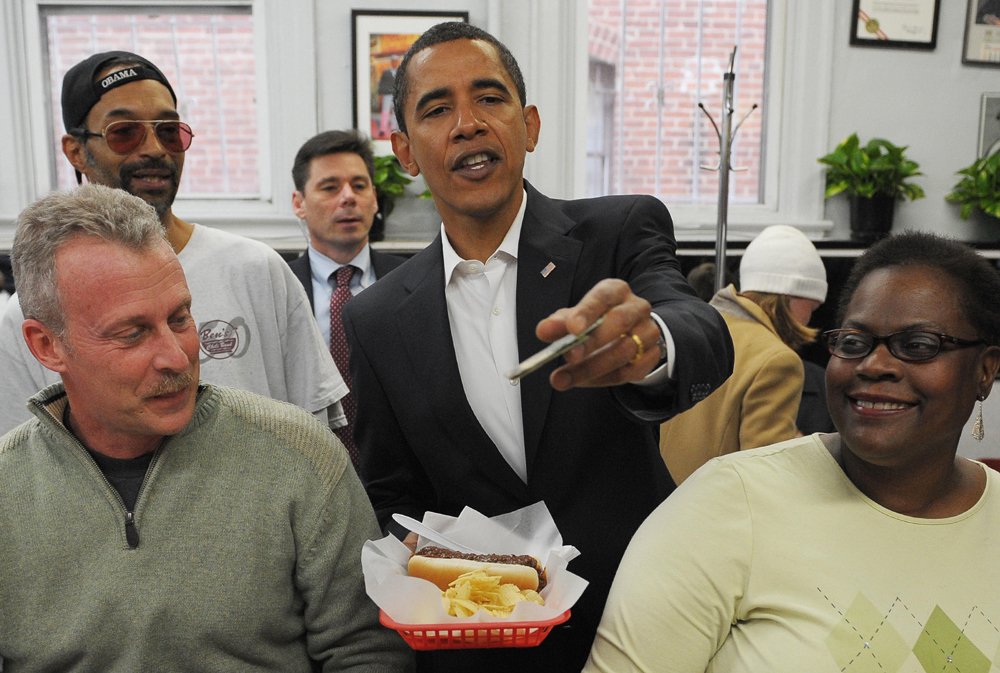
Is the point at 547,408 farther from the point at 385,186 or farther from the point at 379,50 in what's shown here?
the point at 379,50

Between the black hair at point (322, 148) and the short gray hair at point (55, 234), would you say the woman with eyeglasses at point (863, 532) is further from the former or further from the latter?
the black hair at point (322, 148)

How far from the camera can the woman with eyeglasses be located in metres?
1.26

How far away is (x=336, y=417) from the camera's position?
91.1 inches

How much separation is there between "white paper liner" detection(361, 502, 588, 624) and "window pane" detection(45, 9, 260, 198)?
3927mm

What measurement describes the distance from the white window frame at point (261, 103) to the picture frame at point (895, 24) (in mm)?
3174

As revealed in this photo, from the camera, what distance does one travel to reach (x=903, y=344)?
1331 mm

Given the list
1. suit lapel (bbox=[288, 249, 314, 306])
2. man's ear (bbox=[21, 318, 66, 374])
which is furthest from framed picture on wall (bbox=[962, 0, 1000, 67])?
man's ear (bbox=[21, 318, 66, 374])

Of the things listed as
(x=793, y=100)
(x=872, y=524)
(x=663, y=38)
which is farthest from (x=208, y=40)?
(x=872, y=524)

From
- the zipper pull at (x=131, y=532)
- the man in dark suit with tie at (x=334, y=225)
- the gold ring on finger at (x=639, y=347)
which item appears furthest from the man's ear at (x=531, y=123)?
the man in dark suit with tie at (x=334, y=225)

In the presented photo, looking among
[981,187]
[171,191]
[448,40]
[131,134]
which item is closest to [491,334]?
[448,40]

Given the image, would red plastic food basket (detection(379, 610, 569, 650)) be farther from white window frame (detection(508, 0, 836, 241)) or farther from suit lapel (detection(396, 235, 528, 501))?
white window frame (detection(508, 0, 836, 241))

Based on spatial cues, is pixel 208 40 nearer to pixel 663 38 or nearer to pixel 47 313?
pixel 663 38

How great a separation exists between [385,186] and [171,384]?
10.5ft

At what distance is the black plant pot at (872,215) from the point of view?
478cm
